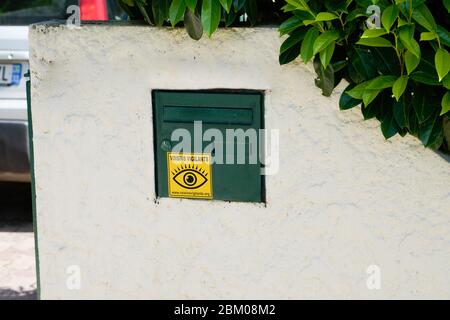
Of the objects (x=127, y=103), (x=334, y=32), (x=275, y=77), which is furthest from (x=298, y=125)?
(x=127, y=103)

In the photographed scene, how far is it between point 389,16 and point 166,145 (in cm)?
95

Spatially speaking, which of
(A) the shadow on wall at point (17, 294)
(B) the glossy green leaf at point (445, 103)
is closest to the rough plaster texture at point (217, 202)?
(B) the glossy green leaf at point (445, 103)

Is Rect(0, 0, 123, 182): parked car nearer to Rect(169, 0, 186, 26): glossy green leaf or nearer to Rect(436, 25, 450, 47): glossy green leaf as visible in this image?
Rect(169, 0, 186, 26): glossy green leaf

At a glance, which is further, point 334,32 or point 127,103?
point 127,103

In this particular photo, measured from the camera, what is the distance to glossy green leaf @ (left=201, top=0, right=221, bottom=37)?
9.60 ft

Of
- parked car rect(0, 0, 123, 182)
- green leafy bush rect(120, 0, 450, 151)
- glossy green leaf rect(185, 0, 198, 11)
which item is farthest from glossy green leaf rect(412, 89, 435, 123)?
parked car rect(0, 0, 123, 182)

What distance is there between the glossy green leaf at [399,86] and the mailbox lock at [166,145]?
837 mm

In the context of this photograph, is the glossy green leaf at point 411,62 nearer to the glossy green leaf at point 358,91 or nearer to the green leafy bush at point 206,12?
the glossy green leaf at point 358,91

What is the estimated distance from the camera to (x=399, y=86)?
276 centimetres

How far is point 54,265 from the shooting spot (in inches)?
132

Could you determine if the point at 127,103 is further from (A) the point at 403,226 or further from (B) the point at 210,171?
(A) the point at 403,226

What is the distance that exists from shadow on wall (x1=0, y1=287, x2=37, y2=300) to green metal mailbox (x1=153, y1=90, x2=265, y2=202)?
1.73 m
